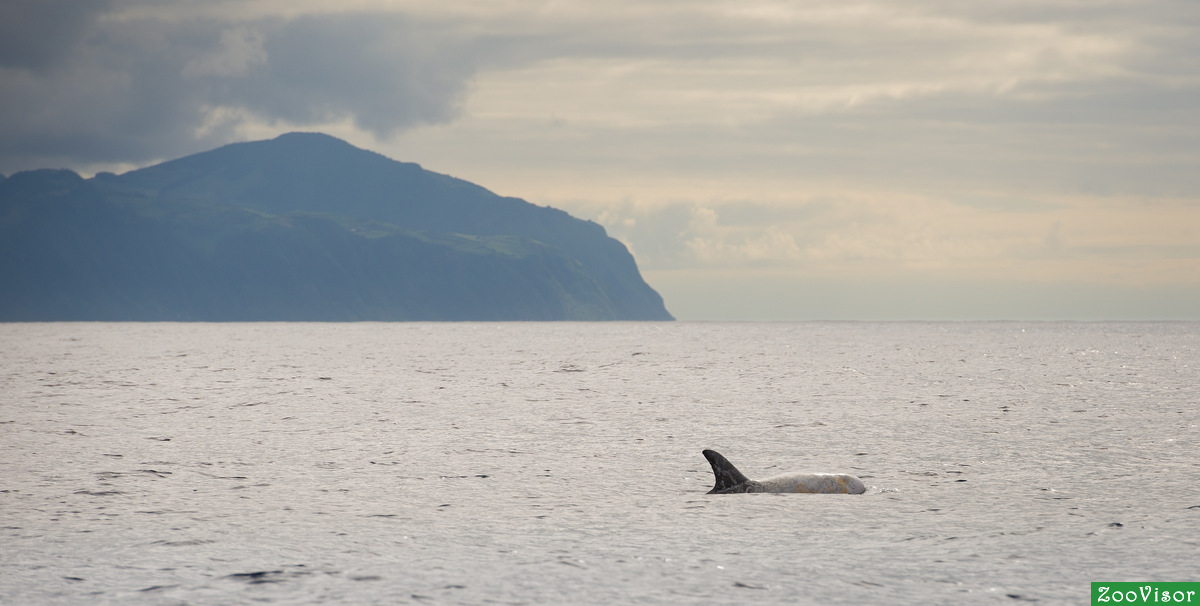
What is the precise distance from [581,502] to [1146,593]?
313 inches

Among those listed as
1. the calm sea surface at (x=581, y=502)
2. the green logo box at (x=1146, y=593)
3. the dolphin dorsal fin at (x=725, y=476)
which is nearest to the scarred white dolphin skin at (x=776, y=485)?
the dolphin dorsal fin at (x=725, y=476)

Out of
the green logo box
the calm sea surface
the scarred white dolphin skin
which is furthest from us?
the scarred white dolphin skin

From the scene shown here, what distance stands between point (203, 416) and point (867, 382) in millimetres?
30159

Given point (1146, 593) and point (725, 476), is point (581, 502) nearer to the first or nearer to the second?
point (725, 476)

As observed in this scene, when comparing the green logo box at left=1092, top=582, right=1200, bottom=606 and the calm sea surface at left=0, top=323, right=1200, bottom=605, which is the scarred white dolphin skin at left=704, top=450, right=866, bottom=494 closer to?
the calm sea surface at left=0, top=323, right=1200, bottom=605

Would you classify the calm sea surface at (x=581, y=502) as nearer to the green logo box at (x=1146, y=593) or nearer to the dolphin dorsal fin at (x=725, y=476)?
the green logo box at (x=1146, y=593)

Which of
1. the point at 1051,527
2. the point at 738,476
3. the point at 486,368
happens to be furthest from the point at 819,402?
the point at 486,368

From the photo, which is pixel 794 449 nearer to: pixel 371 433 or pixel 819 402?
pixel 371 433

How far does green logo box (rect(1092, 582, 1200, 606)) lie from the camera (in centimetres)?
1016

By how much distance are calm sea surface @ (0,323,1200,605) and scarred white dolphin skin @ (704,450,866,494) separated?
1.00ft

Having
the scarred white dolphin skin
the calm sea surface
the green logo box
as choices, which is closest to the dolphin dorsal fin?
the scarred white dolphin skin

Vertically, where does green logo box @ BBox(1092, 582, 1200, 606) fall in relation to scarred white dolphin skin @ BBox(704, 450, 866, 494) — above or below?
below

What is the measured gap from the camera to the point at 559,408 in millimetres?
33312

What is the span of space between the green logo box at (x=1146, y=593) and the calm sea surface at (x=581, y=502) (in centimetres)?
24
